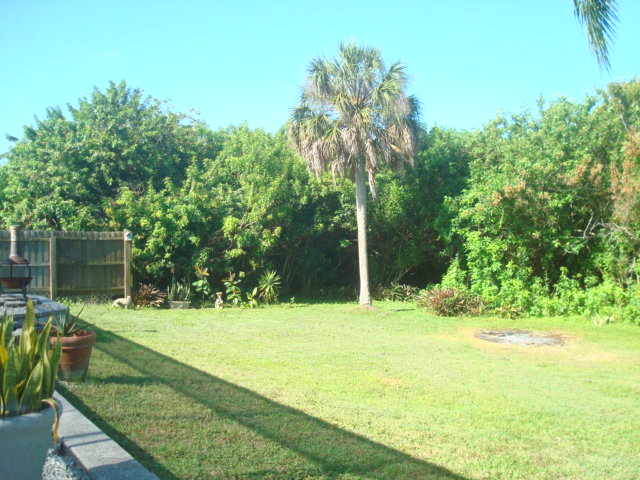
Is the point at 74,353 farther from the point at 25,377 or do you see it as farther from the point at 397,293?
the point at 397,293

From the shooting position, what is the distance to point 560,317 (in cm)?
1356

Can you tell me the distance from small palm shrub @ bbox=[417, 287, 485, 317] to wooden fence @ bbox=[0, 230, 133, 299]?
7.95 metres

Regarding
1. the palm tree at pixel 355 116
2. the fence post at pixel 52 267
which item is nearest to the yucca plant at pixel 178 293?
the fence post at pixel 52 267

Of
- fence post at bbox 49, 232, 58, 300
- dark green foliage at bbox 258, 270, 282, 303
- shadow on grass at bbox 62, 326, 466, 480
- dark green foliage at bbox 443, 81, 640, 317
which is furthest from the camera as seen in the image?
dark green foliage at bbox 258, 270, 282, 303

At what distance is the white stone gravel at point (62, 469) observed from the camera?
3.26m

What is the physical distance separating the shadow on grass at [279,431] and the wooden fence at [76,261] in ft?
23.6

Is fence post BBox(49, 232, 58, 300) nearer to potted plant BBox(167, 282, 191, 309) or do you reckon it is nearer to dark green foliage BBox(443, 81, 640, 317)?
potted plant BBox(167, 282, 191, 309)

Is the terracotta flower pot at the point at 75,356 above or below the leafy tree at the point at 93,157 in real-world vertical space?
below

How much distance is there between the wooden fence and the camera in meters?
12.9

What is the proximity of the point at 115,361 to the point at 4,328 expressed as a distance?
3.86m

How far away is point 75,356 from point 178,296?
30.5 feet

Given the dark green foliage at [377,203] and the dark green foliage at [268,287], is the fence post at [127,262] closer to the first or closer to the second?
the dark green foliage at [377,203]

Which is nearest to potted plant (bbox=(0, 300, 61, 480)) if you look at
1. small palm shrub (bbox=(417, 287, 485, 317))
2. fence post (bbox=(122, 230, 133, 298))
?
fence post (bbox=(122, 230, 133, 298))

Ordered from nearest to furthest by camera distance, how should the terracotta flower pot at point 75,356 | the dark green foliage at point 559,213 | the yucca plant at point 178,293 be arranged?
the terracotta flower pot at point 75,356
the dark green foliage at point 559,213
the yucca plant at point 178,293
